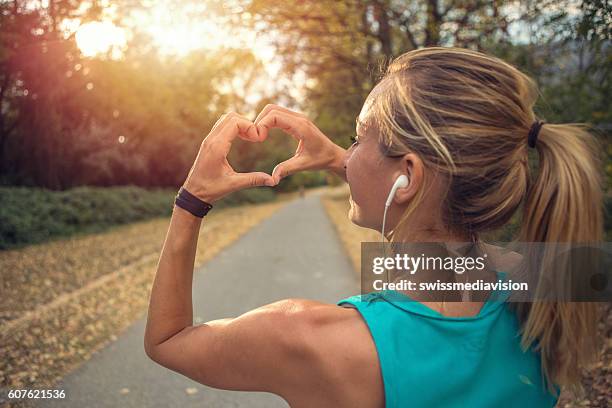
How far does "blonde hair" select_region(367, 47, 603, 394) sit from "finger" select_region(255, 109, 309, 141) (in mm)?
330

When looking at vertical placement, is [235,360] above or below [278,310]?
below

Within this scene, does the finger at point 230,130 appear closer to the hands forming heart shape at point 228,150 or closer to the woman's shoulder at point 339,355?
the hands forming heart shape at point 228,150

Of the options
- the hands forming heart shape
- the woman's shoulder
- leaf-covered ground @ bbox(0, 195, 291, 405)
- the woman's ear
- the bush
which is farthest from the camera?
the bush

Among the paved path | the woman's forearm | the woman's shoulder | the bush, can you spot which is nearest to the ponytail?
the woman's shoulder

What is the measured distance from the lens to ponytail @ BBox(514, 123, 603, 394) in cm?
116

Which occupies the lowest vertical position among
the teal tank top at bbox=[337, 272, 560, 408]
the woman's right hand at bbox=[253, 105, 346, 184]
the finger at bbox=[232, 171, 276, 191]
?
the teal tank top at bbox=[337, 272, 560, 408]

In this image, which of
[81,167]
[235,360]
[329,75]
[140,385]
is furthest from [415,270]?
[81,167]

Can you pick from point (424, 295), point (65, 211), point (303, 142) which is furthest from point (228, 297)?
point (65, 211)

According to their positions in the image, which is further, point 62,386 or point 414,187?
point 62,386

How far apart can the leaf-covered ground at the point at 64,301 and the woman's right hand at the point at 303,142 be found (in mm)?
3498

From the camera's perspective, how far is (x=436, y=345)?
1.15m

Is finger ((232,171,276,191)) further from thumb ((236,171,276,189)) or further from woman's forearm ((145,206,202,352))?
woman's forearm ((145,206,202,352))

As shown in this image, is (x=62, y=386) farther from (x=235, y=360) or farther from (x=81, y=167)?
(x=81, y=167)

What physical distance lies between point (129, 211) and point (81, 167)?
11.8ft
